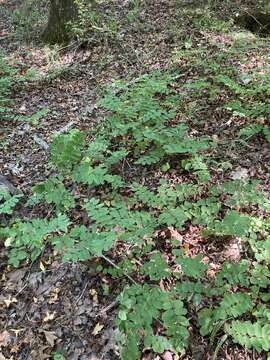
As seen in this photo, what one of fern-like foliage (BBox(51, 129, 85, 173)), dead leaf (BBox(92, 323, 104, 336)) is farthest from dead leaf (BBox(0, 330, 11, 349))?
fern-like foliage (BBox(51, 129, 85, 173))

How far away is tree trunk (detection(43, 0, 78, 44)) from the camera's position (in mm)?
8469

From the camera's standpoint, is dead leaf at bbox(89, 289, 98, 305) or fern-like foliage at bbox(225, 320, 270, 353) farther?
dead leaf at bbox(89, 289, 98, 305)

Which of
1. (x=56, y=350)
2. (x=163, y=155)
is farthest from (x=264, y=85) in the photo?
(x=56, y=350)

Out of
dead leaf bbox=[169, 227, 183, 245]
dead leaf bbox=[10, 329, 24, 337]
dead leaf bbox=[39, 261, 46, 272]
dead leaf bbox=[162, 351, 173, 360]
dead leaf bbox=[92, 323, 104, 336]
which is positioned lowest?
dead leaf bbox=[10, 329, 24, 337]

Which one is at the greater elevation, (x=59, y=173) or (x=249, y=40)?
(x=249, y=40)

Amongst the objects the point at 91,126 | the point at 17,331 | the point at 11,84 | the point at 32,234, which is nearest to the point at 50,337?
the point at 17,331

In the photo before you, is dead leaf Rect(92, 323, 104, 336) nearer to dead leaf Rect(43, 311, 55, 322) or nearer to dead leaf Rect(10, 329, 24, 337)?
dead leaf Rect(43, 311, 55, 322)

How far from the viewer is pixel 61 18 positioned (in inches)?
337

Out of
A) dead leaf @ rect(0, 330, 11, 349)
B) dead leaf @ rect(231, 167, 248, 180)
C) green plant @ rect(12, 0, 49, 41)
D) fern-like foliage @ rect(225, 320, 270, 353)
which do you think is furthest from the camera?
green plant @ rect(12, 0, 49, 41)

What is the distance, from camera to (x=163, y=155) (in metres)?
4.70

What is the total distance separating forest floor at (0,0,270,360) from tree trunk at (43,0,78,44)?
0.36m

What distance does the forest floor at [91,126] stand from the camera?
11.3 ft

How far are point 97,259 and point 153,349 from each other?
3.47ft

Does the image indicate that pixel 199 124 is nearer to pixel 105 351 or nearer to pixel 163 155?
pixel 163 155
